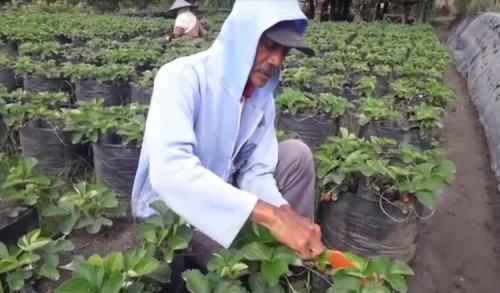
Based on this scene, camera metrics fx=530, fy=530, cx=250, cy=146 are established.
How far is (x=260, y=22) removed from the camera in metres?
1.54

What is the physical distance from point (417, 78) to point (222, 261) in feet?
13.8

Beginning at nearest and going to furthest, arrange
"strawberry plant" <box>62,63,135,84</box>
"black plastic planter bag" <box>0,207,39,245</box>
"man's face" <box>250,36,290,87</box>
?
"man's face" <box>250,36,290,87</box>, "black plastic planter bag" <box>0,207,39,245</box>, "strawberry plant" <box>62,63,135,84</box>

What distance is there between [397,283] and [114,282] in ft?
2.49

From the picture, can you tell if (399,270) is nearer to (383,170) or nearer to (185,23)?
(383,170)

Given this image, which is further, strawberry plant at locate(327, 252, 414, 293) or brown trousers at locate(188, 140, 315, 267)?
brown trousers at locate(188, 140, 315, 267)

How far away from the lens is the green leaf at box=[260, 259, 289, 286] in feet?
4.68

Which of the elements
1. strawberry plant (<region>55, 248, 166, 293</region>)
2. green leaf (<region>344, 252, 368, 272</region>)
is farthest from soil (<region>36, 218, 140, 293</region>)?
green leaf (<region>344, 252, 368, 272</region>)

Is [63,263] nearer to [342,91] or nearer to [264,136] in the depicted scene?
[264,136]

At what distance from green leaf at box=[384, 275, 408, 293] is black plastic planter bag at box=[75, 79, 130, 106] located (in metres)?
3.82

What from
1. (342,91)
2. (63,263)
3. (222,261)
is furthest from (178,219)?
(342,91)

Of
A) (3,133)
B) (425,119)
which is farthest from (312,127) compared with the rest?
(3,133)

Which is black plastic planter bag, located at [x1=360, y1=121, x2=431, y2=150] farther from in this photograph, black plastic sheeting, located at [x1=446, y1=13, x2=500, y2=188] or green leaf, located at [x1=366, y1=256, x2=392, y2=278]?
green leaf, located at [x1=366, y1=256, x2=392, y2=278]

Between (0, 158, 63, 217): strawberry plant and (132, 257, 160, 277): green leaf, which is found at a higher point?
(132, 257, 160, 277): green leaf

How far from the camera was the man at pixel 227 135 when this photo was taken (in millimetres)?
1497
